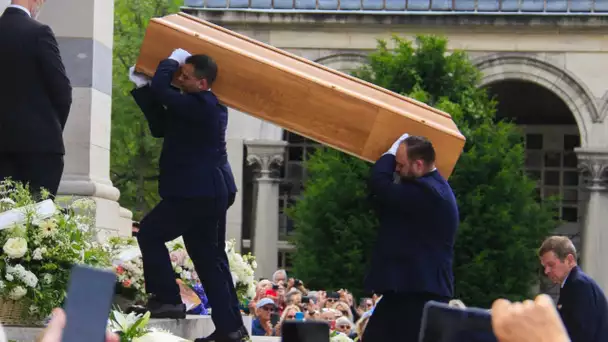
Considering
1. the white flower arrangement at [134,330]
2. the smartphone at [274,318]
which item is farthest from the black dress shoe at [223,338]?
the smartphone at [274,318]

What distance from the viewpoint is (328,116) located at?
8.65 metres

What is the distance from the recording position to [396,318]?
7527 mm

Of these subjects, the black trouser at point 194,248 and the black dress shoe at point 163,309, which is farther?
the black dress shoe at point 163,309

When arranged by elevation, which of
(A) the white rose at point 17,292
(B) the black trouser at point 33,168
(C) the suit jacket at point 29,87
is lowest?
(A) the white rose at point 17,292

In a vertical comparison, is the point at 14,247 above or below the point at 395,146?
below

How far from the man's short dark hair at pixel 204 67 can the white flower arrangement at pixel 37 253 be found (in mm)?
1383

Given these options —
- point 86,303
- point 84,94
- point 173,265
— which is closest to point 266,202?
point 84,94

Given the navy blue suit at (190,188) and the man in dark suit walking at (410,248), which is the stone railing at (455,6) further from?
the man in dark suit walking at (410,248)

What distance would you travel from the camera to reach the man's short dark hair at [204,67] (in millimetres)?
8305

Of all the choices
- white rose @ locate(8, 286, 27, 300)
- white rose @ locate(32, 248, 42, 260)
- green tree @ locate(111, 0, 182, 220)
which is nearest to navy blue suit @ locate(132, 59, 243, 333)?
white rose @ locate(32, 248, 42, 260)

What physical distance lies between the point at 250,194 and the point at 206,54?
3162 centimetres

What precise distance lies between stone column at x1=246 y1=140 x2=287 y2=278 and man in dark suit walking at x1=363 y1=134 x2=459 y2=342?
2870cm

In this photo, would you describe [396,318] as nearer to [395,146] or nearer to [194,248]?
[395,146]

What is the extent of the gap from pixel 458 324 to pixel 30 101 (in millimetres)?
6070
